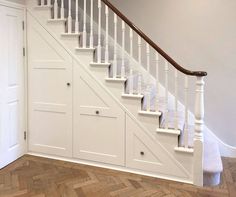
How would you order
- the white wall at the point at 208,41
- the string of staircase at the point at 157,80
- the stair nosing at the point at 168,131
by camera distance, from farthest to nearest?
1. the white wall at the point at 208,41
2. the stair nosing at the point at 168,131
3. the string of staircase at the point at 157,80

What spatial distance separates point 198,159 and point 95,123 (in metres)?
1.34

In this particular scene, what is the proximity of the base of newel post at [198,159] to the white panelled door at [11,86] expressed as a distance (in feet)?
7.67

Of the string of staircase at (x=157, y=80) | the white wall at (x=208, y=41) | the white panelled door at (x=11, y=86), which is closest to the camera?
the string of staircase at (x=157, y=80)

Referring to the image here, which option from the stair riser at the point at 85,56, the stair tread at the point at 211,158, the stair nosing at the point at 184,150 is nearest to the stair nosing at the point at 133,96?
the stair riser at the point at 85,56

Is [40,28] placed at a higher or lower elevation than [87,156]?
higher

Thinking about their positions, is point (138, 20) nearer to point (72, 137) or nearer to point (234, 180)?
→ point (72, 137)

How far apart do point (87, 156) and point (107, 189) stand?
738mm

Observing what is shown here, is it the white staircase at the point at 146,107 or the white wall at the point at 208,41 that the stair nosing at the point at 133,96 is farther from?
the white wall at the point at 208,41

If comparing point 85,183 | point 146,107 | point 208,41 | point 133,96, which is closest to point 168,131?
point 146,107

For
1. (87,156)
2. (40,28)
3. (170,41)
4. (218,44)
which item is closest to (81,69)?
(40,28)

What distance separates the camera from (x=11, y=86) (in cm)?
335

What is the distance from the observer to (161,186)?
Result: 9.43 feet

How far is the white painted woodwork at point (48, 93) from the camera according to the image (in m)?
A: 3.43

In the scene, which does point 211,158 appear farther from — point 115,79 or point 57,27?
point 57,27
